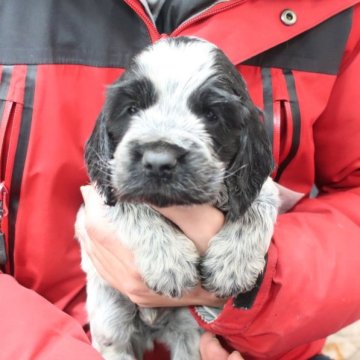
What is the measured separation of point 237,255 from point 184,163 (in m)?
0.33

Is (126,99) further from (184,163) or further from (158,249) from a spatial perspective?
(158,249)

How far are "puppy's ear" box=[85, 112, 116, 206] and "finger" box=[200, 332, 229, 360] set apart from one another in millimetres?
507

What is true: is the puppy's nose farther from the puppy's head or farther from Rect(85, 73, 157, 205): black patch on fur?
Rect(85, 73, 157, 205): black patch on fur

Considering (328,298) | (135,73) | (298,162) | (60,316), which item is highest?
(135,73)

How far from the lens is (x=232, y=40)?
1.59 m

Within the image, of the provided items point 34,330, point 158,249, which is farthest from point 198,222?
point 34,330

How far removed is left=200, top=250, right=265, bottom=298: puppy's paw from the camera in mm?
1473

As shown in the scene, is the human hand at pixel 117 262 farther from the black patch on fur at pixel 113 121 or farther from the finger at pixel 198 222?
the black patch on fur at pixel 113 121

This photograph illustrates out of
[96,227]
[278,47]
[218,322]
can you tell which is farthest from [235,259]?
[278,47]

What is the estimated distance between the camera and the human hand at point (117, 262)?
5.02 feet

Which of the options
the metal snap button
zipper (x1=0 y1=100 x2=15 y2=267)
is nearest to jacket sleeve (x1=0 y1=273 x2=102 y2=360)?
zipper (x1=0 y1=100 x2=15 y2=267)

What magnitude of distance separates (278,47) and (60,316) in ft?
3.31

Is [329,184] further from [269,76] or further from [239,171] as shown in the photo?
[239,171]

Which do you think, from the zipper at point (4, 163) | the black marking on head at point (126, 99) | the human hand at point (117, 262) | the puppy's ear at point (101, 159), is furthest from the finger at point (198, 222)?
the zipper at point (4, 163)
